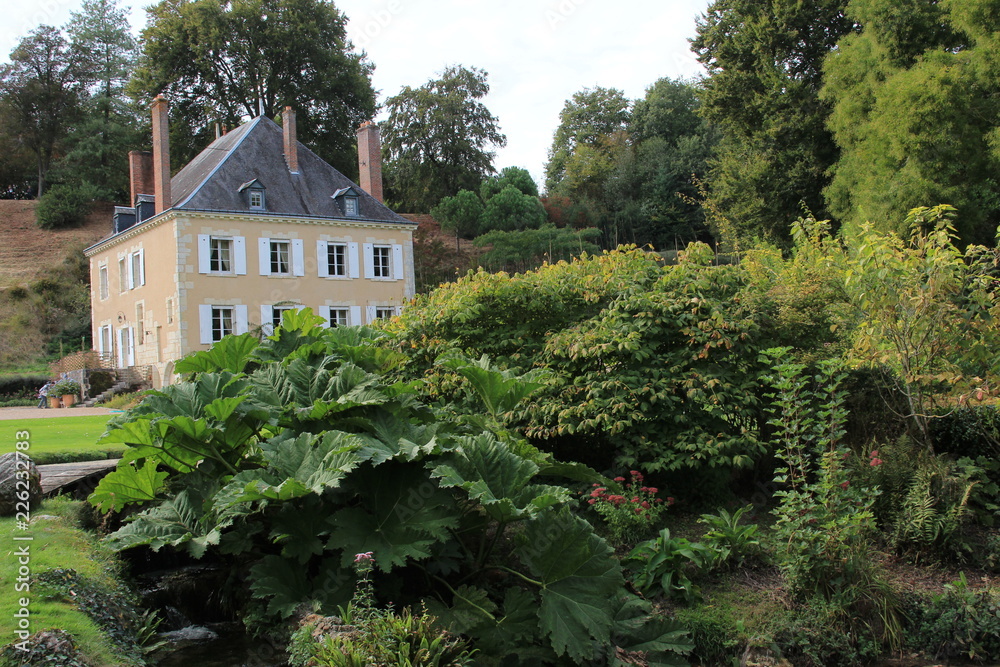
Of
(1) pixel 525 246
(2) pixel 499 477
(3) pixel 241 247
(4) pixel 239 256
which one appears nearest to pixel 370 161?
(3) pixel 241 247

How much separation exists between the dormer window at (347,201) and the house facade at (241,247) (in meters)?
0.04

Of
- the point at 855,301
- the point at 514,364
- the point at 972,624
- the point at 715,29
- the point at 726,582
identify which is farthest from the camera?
the point at 715,29

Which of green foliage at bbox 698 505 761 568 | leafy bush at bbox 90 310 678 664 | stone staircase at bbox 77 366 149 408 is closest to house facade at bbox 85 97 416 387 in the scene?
stone staircase at bbox 77 366 149 408

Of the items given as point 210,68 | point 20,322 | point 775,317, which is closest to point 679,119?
point 210,68

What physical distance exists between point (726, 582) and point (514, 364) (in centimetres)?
281

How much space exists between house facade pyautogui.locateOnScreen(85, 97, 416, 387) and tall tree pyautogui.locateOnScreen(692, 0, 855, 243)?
12.1m

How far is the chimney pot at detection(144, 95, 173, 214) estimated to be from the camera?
26.3 meters

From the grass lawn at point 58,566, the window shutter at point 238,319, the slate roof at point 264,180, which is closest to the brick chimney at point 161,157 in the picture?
the slate roof at point 264,180

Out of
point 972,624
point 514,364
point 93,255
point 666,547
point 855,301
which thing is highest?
point 93,255

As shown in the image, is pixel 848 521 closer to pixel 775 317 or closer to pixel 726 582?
pixel 726 582

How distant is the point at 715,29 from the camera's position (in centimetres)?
2369

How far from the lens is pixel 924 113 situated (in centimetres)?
1727

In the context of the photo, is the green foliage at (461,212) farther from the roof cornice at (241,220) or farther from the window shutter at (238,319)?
the window shutter at (238,319)

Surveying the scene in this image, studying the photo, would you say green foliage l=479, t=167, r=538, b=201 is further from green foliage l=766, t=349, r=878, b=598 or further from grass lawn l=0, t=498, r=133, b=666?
green foliage l=766, t=349, r=878, b=598
